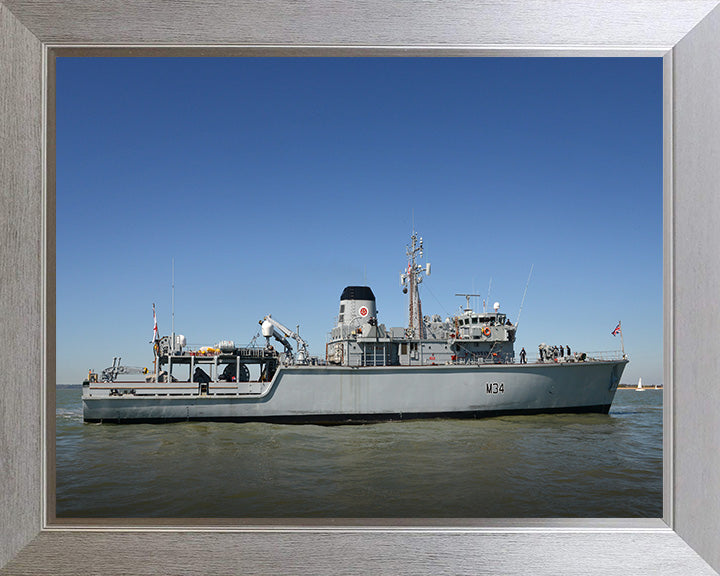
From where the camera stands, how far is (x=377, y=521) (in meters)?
2.17

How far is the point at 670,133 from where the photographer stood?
2.22 m

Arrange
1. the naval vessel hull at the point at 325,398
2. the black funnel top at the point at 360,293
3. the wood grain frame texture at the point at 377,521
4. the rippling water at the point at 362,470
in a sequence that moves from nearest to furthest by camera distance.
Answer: the wood grain frame texture at the point at 377,521 < the rippling water at the point at 362,470 < the naval vessel hull at the point at 325,398 < the black funnel top at the point at 360,293

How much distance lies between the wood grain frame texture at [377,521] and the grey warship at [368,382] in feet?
38.4

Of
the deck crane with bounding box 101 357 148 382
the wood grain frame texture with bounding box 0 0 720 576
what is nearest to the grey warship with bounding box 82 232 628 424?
the deck crane with bounding box 101 357 148 382

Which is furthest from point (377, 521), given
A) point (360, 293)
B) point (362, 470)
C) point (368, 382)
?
point (360, 293)

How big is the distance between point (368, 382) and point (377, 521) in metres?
11.8

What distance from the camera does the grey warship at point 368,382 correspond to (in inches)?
540

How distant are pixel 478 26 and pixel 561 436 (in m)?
11.0

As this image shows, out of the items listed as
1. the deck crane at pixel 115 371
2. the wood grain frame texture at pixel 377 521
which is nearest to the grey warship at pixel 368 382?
the deck crane at pixel 115 371

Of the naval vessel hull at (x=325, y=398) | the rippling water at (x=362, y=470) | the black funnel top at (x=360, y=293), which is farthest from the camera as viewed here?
the black funnel top at (x=360, y=293)

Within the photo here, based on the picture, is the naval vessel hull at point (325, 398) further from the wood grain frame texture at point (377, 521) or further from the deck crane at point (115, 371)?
the wood grain frame texture at point (377, 521)

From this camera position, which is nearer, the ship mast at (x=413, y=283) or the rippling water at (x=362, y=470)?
the rippling water at (x=362, y=470)

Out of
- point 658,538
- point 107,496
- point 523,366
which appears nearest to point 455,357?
point 523,366

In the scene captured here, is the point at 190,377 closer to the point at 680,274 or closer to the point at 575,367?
the point at 575,367
